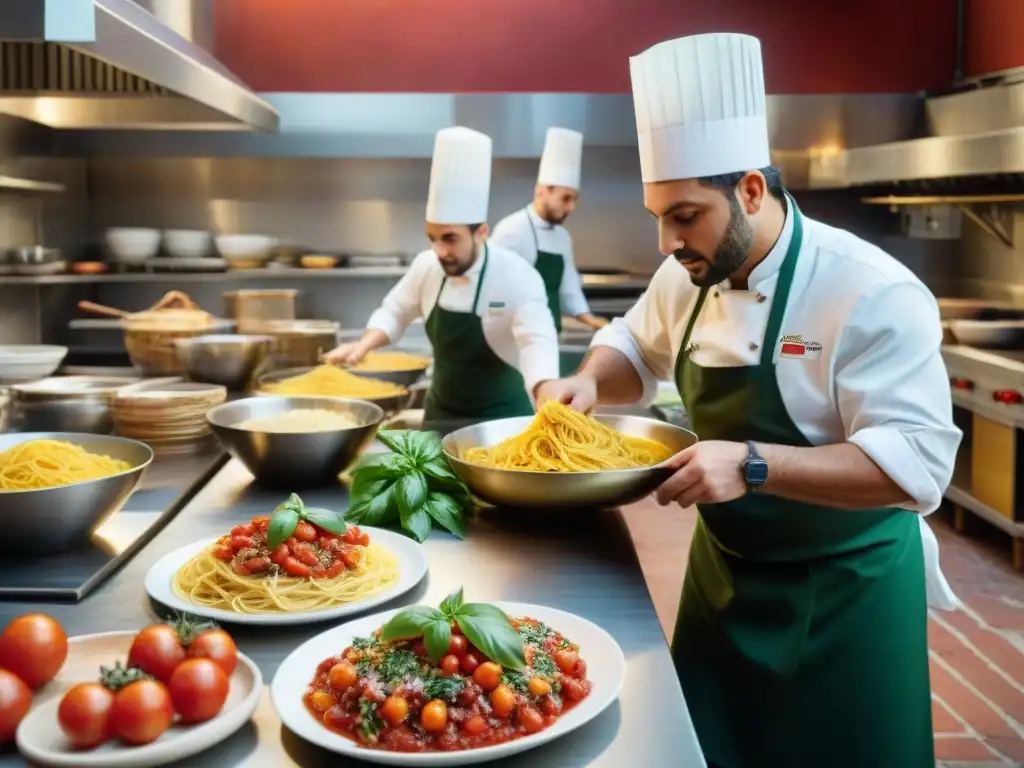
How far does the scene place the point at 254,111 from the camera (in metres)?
3.66

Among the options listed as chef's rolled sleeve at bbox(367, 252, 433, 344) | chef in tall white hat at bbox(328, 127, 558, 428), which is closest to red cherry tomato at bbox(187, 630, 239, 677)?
chef in tall white hat at bbox(328, 127, 558, 428)

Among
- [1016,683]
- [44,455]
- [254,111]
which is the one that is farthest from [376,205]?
[44,455]

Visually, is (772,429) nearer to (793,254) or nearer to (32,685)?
(793,254)

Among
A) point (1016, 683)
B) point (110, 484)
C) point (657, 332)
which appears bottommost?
point (1016, 683)

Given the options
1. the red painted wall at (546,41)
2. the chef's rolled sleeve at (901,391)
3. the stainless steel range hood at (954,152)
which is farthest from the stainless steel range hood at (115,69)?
the stainless steel range hood at (954,152)

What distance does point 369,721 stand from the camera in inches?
46.8

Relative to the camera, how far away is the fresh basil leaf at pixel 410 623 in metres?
1.26

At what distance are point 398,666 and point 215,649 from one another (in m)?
0.21

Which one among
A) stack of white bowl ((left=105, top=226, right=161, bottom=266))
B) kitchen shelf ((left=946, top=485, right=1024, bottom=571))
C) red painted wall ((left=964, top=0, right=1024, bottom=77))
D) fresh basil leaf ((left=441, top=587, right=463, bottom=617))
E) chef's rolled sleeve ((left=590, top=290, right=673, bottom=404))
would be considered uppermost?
red painted wall ((left=964, top=0, right=1024, bottom=77))

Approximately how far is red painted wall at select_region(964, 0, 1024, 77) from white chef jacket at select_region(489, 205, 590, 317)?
254 cm

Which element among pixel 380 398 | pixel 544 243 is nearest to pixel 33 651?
pixel 380 398

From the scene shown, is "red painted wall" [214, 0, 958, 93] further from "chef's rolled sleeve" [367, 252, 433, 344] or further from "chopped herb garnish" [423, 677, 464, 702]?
"chopped herb garnish" [423, 677, 464, 702]

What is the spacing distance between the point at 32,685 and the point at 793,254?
4.65 feet

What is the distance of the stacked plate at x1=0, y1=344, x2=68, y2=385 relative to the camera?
3416 millimetres
